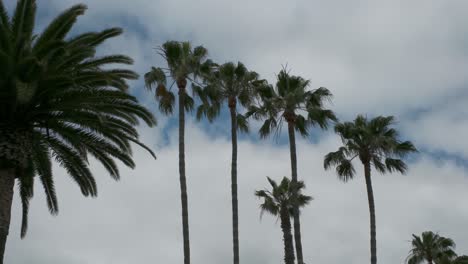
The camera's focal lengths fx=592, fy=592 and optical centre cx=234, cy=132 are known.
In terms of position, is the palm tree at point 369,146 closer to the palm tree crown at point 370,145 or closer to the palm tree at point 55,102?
the palm tree crown at point 370,145

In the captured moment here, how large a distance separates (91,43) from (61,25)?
41.7 inches

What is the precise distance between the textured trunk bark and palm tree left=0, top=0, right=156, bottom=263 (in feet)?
47.3

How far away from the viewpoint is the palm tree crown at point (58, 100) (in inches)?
616

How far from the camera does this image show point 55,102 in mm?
16375

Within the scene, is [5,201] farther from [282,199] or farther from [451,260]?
[451,260]

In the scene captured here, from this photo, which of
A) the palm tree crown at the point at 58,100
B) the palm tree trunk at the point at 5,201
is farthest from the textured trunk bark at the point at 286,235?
the palm tree trunk at the point at 5,201

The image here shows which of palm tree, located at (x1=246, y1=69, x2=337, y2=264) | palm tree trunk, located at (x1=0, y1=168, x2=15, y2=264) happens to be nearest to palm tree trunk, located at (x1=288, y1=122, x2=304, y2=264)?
palm tree, located at (x1=246, y1=69, x2=337, y2=264)

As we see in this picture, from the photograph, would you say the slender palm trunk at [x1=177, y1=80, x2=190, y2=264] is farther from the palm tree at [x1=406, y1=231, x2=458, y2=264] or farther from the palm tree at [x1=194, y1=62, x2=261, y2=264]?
the palm tree at [x1=406, y1=231, x2=458, y2=264]

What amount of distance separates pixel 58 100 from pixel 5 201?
3.06 meters

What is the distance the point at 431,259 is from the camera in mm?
45781

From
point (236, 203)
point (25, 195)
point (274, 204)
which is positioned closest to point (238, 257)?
point (236, 203)

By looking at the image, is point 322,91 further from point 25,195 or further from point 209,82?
point 25,195

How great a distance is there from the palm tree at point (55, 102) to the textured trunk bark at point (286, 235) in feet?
47.3

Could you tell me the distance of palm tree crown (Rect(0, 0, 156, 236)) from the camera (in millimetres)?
15656
